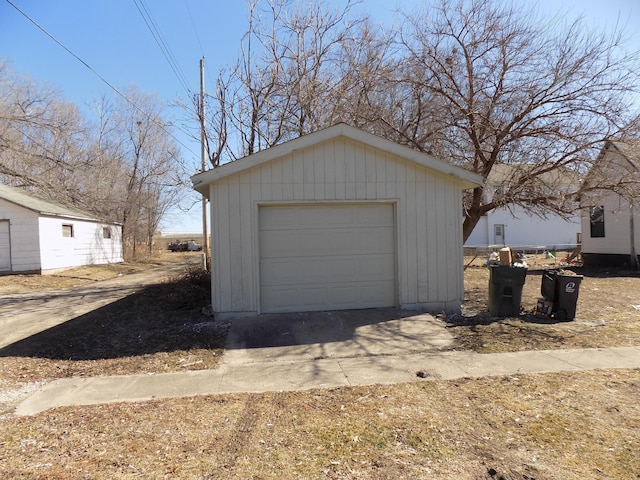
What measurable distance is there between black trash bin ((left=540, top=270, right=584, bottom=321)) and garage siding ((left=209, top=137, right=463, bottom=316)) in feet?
5.49

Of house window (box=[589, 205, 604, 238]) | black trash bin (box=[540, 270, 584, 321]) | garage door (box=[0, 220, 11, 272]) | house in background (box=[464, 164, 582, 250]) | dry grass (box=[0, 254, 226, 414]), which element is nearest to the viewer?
dry grass (box=[0, 254, 226, 414])

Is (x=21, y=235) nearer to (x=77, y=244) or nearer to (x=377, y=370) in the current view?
(x=77, y=244)

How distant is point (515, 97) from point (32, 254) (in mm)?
18424

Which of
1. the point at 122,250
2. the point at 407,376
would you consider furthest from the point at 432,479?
the point at 122,250

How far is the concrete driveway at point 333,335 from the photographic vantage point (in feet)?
18.8

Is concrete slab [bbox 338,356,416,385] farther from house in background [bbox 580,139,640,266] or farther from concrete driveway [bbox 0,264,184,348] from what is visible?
house in background [bbox 580,139,640,266]

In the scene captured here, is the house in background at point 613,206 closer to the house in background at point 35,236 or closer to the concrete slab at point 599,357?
the concrete slab at point 599,357

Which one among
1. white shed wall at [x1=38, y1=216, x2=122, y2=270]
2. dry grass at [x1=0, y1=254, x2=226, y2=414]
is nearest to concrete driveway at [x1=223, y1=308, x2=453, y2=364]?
dry grass at [x1=0, y1=254, x2=226, y2=414]

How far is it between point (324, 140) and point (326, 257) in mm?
2133

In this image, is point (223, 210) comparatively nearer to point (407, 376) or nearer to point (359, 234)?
point (359, 234)

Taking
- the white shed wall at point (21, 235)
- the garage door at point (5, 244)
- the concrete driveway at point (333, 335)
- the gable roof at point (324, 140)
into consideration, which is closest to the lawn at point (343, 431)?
the concrete driveway at point (333, 335)

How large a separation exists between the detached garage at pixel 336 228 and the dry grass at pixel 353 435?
3.18m

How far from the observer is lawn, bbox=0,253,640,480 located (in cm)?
286

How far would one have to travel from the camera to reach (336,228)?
750 centimetres
